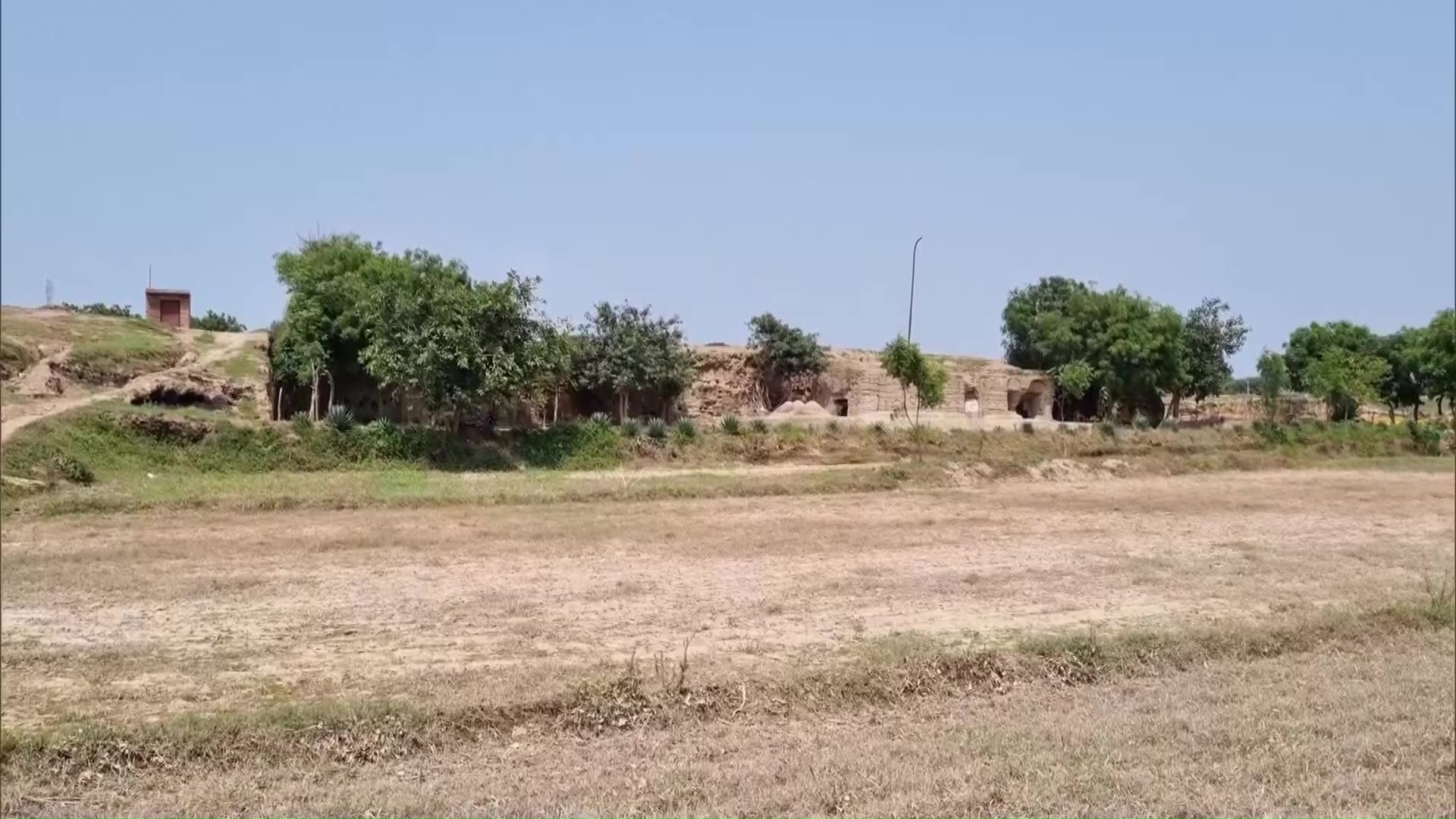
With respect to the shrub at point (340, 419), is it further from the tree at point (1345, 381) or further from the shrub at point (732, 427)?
the tree at point (1345, 381)

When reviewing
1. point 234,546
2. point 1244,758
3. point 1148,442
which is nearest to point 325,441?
point 234,546

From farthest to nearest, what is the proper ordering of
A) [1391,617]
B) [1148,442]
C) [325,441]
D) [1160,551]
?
[1148,442] < [325,441] < [1160,551] < [1391,617]

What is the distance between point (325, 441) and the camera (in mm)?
21859

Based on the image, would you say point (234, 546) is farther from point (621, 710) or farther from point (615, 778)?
point (615, 778)

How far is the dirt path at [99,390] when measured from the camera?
1245 centimetres

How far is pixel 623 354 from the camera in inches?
1178

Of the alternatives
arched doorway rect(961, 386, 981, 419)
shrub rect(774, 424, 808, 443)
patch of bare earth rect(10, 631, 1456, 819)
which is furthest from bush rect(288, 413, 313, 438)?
arched doorway rect(961, 386, 981, 419)

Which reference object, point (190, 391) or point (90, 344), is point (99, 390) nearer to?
point (90, 344)

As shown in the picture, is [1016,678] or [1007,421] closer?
[1016,678]

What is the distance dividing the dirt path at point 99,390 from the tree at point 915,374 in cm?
1959

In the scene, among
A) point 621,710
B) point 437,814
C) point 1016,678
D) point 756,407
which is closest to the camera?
point 437,814

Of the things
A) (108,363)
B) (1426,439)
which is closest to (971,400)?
(1426,439)

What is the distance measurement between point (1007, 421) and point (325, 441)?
22068mm

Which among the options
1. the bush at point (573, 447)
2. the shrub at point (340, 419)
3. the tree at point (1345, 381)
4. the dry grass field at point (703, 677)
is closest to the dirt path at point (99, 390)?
the dry grass field at point (703, 677)
